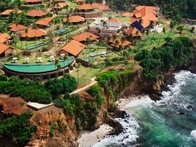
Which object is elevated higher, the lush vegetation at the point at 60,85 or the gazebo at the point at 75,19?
the gazebo at the point at 75,19

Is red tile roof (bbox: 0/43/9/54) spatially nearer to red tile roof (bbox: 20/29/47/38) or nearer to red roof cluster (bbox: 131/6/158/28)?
→ red tile roof (bbox: 20/29/47/38)

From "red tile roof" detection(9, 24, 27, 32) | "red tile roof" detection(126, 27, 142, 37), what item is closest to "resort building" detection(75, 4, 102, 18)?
"red tile roof" detection(126, 27, 142, 37)

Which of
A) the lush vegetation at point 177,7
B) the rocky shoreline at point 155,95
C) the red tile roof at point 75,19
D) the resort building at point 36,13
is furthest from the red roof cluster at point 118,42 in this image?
the lush vegetation at point 177,7

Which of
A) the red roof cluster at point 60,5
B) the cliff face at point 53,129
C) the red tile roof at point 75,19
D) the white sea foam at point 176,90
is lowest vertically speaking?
the white sea foam at point 176,90

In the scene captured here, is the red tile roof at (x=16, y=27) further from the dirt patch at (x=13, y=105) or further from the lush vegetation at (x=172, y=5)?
the lush vegetation at (x=172, y=5)

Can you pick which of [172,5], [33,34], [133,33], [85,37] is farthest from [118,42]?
[172,5]

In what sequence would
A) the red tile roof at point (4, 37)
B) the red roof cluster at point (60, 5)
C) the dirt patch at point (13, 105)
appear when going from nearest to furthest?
1. the dirt patch at point (13, 105)
2. the red tile roof at point (4, 37)
3. the red roof cluster at point (60, 5)

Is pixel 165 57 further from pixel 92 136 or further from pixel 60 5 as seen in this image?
pixel 60 5
